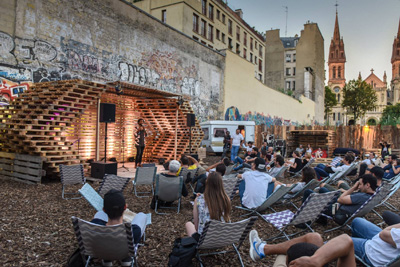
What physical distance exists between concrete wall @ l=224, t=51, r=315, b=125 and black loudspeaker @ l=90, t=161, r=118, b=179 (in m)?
16.4

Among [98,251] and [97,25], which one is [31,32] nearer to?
[97,25]

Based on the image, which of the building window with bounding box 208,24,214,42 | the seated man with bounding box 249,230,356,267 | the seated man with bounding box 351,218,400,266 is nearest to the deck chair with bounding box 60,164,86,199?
the seated man with bounding box 249,230,356,267

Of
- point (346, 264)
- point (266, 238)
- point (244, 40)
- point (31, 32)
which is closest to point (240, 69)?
point (244, 40)

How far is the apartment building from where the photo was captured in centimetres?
2478

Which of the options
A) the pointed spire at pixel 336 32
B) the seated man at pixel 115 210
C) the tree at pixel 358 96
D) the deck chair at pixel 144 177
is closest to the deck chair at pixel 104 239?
the seated man at pixel 115 210

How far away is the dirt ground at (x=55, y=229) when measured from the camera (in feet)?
11.6

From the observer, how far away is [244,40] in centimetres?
3688

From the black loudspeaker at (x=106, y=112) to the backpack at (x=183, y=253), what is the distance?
6.53 m

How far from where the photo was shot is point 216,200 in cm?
342

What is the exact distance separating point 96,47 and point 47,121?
6.56 metres

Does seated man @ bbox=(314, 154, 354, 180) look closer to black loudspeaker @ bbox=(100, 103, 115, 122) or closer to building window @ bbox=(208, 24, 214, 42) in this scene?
black loudspeaker @ bbox=(100, 103, 115, 122)

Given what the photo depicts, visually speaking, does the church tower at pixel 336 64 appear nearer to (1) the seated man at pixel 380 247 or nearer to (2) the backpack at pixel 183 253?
(1) the seated man at pixel 380 247

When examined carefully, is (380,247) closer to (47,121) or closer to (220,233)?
(220,233)

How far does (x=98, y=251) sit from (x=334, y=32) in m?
134
